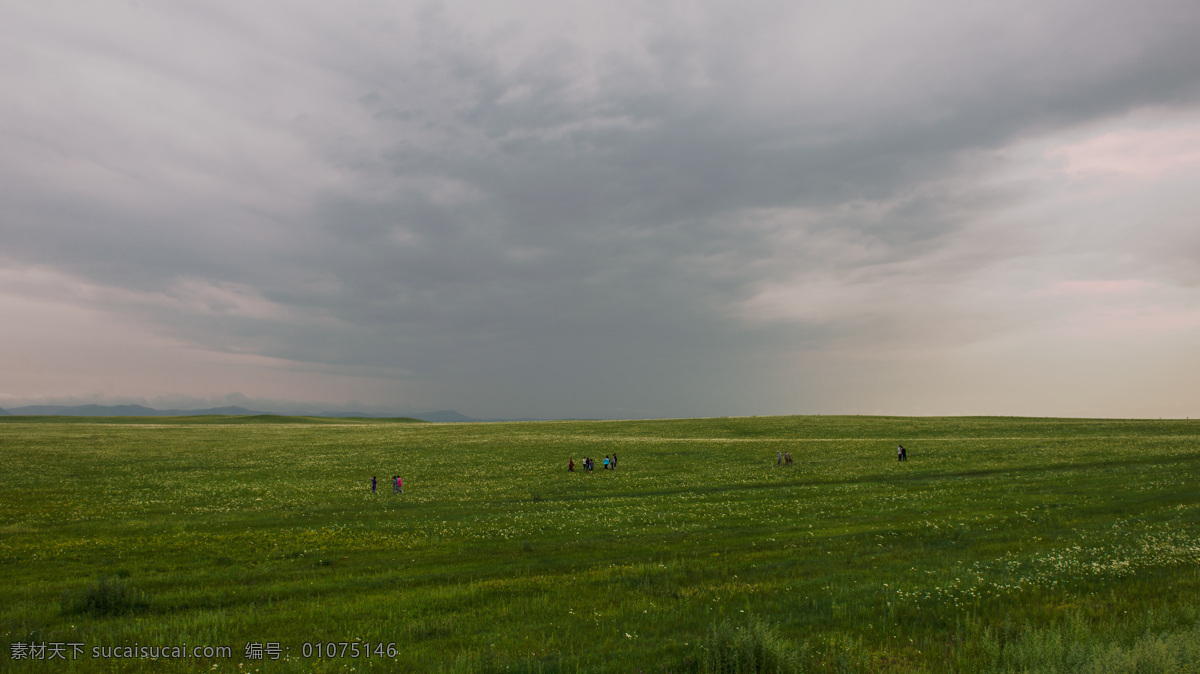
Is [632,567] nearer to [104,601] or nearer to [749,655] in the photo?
[749,655]

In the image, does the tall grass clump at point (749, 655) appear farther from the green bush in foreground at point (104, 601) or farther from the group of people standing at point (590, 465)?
the group of people standing at point (590, 465)

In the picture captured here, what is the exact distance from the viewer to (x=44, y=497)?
118 ft

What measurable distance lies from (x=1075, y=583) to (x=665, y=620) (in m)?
10.3

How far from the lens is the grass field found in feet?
36.0

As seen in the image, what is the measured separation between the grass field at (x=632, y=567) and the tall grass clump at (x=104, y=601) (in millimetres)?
58

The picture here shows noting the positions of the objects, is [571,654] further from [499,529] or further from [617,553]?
[499,529]

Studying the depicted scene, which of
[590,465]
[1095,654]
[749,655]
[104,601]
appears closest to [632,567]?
[749,655]

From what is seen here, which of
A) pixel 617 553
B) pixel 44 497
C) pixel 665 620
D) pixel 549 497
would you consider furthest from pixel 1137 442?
pixel 44 497

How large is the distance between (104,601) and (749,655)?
54.6 feet

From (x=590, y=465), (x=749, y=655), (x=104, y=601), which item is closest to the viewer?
(x=749, y=655)

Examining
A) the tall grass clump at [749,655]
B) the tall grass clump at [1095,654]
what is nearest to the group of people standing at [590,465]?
the tall grass clump at [749,655]

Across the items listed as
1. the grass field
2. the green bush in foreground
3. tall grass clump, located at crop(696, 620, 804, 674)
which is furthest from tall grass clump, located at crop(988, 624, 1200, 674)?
the green bush in foreground

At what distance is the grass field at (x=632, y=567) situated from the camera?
11.0 metres

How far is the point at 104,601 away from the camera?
15.0 metres
